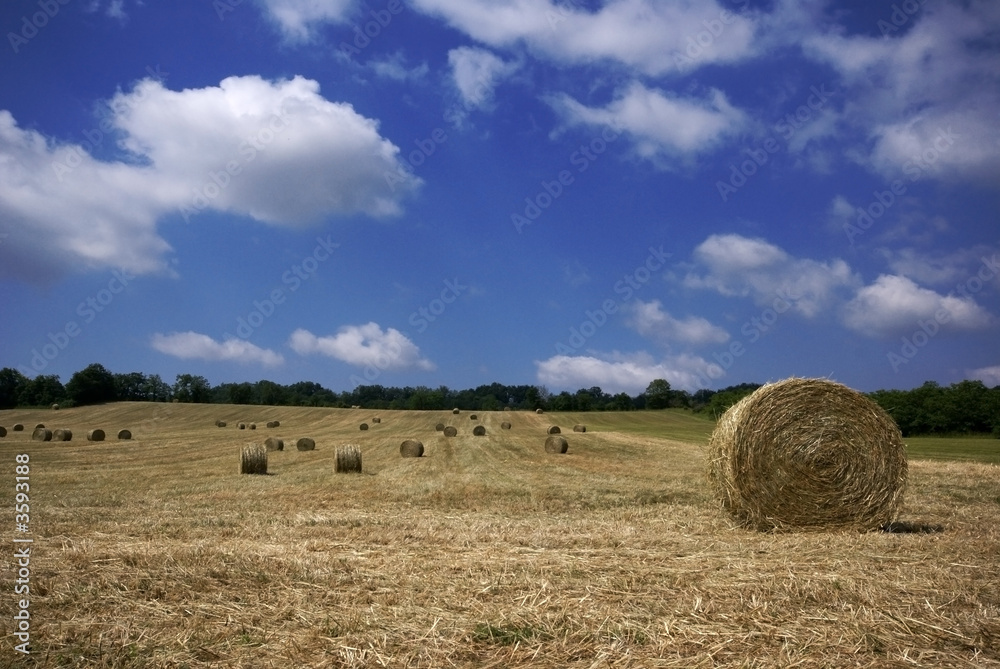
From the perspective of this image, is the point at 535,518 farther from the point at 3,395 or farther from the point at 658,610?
the point at 3,395

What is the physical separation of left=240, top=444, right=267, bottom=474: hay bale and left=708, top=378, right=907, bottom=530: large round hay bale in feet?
39.5

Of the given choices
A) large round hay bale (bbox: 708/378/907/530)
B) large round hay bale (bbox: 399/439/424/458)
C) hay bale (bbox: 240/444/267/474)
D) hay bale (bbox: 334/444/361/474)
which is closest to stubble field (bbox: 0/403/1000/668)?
large round hay bale (bbox: 708/378/907/530)

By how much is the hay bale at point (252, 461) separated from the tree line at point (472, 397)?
3592 centimetres

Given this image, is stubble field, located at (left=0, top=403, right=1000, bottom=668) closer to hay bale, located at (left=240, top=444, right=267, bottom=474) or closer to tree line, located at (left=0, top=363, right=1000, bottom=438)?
hay bale, located at (left=240, top=444, right=267, bottom=474)

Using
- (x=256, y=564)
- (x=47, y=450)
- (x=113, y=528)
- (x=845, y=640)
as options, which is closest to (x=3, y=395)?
(x=47, y=450)

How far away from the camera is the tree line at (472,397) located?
46438mm

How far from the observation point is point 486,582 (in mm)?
5762

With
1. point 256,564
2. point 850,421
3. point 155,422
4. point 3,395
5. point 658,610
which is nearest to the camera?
point 658,610

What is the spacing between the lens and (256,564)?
20.6 feet

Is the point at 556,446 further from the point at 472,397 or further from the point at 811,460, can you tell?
the point at 472,397

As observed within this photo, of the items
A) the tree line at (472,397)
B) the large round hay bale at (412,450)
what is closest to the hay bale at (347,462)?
the large round hay bale at (412,450)

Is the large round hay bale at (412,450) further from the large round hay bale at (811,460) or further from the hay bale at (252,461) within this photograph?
the large round hay bale at (811,460)

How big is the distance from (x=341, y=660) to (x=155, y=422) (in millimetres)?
Result: 52622

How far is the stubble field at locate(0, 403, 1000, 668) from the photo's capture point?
13.9ft
